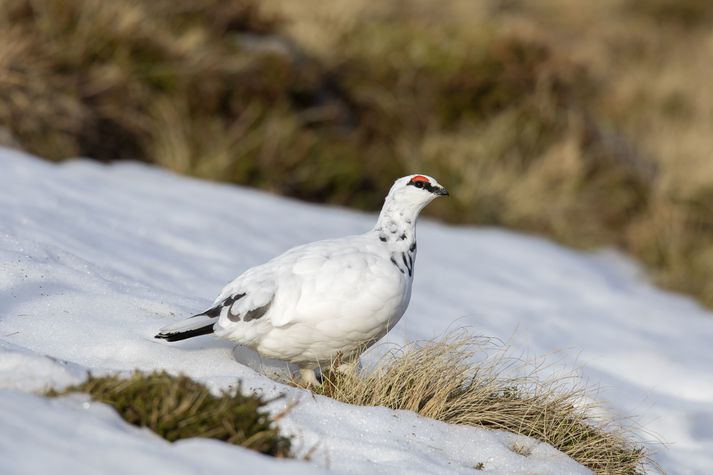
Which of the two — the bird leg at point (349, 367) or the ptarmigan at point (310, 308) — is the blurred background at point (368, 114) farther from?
the bird leg at point (349, 367)

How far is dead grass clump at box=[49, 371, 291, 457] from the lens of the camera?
2.64m

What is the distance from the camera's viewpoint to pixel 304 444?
283 centimetres

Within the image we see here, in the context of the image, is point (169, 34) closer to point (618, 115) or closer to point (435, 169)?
point (435, 169)

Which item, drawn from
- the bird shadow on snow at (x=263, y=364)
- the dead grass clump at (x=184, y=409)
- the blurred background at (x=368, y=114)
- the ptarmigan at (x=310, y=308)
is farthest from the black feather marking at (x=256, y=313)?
the blurred background at (x=368, y=114)

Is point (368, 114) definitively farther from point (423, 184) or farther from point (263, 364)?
point (263, 364)

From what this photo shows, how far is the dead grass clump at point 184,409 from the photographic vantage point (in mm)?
2639

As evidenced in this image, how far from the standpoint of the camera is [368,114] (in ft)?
29.6

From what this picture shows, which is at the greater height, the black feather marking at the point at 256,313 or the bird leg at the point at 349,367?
the black feather marking at the point at 256,313

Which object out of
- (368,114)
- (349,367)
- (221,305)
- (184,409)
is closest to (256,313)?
(221,305)

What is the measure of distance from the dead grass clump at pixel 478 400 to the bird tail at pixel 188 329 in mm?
419

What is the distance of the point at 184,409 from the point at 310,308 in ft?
2.19

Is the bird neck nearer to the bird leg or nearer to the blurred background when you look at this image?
the bird leg

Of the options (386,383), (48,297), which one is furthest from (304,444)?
(48,297)

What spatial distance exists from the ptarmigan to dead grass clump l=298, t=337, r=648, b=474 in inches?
4.9
